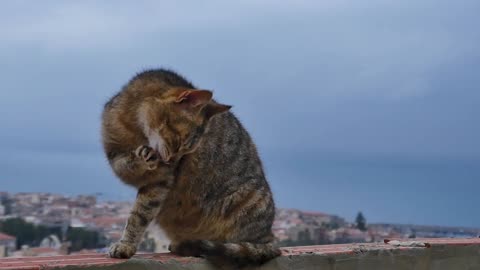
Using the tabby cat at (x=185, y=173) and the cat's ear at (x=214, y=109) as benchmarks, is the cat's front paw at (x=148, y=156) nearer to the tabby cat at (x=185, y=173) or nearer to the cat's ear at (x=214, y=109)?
the tabby cat at (x=185, y=173)

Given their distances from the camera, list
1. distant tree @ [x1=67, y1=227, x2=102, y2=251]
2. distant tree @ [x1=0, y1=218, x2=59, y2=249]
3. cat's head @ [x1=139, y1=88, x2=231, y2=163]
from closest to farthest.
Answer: cat's head @ [x1=139, y1=88, x2=231, y2=163]
distant tree @ [x1=67, y1=227, x2=102, y2=251]
distant tree @ [x1=0, y1=218, x2=59, y2=249]

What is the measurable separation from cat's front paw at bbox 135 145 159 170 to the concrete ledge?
0.35 meters

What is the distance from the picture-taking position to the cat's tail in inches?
111

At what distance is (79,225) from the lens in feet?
34.0

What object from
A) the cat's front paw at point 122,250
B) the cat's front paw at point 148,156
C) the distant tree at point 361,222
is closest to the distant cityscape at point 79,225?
the distant tree at point 361,222

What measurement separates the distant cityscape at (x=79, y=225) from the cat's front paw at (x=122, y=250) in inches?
125

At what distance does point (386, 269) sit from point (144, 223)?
1.06m

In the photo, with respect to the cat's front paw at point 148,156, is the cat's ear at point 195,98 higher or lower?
higher

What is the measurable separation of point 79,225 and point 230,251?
784 cm

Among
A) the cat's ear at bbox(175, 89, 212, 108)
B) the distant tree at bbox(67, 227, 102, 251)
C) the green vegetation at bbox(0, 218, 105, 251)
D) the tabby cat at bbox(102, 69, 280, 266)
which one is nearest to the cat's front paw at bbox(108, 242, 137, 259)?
the tabby cat at bbox(102, 69, 280, 266)

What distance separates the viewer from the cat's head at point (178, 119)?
121 inches

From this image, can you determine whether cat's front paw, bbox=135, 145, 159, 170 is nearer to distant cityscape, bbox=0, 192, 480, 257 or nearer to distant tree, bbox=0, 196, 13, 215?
distant cityscape, bbox=0, 192, 480, 257

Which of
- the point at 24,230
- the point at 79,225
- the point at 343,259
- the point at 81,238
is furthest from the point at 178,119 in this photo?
the point at 24,230

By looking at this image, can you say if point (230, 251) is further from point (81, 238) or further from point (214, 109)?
point (81, 238)
